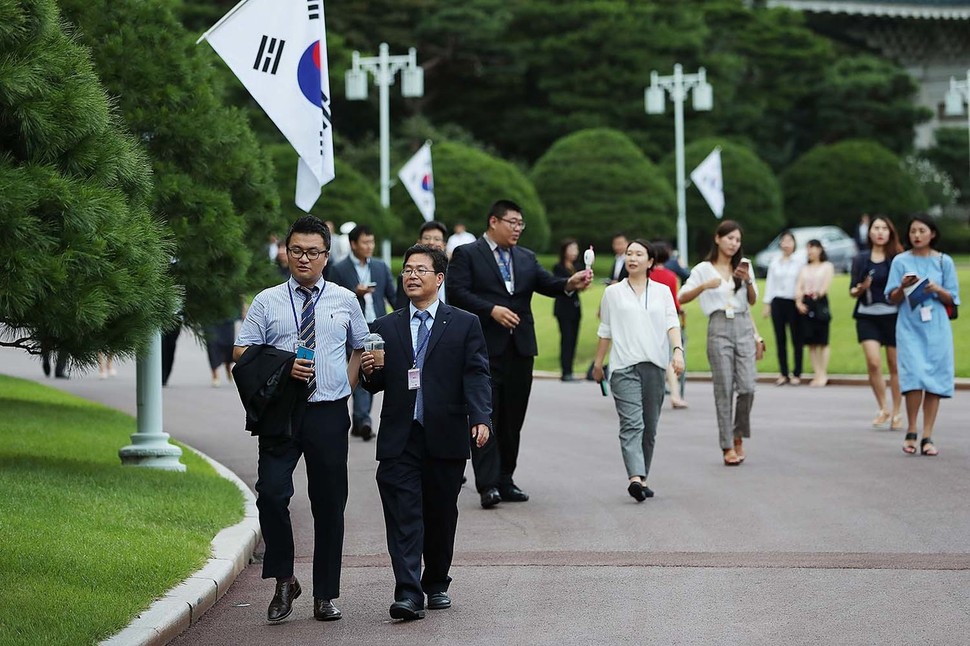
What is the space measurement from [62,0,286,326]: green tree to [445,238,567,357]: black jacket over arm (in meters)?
2.34

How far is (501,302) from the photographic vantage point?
35.4 ft

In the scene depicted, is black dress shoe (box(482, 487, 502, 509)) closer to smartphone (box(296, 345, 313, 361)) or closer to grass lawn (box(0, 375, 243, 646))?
grass lawn (box(0, 375, 243, 646))

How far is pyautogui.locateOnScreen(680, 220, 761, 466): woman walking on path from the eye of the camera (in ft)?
41.1

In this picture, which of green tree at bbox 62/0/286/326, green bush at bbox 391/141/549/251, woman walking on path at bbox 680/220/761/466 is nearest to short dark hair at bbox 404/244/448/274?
green tree at bbox 62/0/286/326

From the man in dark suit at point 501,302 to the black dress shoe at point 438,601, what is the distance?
121 inches

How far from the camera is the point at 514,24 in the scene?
199 feet

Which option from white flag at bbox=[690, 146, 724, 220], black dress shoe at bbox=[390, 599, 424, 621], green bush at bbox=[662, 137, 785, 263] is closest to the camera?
black dress shoe at bbox=[390, 599, 424, 621]

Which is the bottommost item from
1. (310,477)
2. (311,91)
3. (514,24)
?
(310,477)

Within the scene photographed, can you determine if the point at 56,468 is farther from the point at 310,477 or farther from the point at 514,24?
the point at 514,24

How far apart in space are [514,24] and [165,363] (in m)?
42.2

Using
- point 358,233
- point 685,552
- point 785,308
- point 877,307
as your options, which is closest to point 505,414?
point 685,552

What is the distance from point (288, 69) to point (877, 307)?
6.58 m

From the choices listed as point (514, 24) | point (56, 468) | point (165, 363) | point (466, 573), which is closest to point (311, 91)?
point (56, 468)

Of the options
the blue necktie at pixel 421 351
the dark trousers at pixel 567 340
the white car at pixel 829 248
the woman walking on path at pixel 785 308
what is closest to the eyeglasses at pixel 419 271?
the blue necktie at pixel 421 351
